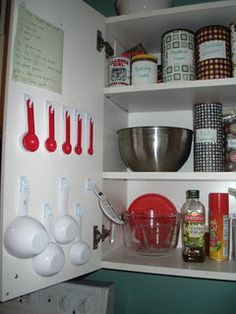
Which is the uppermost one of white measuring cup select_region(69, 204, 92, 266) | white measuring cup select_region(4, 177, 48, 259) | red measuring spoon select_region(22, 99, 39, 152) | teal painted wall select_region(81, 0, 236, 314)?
red measuring spoon select_region(22, 99, 39, 152)

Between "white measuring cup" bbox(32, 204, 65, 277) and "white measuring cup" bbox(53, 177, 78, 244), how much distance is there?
0.02 metres

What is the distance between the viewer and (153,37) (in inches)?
45.0

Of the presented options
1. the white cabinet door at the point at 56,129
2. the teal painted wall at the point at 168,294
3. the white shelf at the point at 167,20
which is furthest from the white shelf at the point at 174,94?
the teal painted wall at the point at 168,294

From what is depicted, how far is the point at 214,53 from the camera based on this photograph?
0.95 metres

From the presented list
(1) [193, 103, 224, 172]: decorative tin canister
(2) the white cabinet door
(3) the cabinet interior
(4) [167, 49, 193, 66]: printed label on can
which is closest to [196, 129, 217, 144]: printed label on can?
(1) [193, 103, 224, 172]: decorative tin canister

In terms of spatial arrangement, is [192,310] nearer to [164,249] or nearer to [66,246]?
[164,249]

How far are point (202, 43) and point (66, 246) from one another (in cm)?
74

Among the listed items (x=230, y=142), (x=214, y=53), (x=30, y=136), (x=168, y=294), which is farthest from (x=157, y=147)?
(x=168, y=294)

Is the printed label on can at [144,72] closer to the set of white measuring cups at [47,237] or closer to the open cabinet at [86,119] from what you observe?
A: the open cabinet at [86,119]

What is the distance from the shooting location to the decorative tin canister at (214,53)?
37.0 inches

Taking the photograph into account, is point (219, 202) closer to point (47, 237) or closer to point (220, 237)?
point (220, 237)

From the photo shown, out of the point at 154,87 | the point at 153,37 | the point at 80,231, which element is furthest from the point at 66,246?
the point at 153,37

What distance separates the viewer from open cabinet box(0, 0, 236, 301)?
68 centimetres

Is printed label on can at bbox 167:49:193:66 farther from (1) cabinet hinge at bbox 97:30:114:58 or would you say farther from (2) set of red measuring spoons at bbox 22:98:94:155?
(2) set of red measuring spoons at bbox 22:98:94:155
